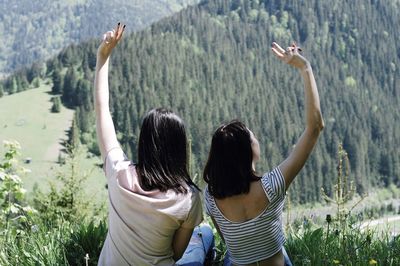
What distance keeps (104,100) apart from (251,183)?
4.16 ft

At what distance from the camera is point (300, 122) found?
6388 inches

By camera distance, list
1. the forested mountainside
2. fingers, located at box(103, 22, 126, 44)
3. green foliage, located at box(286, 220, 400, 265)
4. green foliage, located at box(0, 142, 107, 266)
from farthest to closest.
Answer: the forested mountainside
green foliage, located at box(0, 142, 107, 266)
fingers, located at box(103, 22, 126, 44)
green foliage, located at box(286, 220, 400, 265)

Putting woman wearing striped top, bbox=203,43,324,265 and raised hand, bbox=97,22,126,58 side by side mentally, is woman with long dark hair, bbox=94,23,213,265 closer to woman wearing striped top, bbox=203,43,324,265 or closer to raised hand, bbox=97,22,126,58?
woman wearing striped top, bbox=203,43,324,265

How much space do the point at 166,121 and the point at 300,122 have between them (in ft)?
529

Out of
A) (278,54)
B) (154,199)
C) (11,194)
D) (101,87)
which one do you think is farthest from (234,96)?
(154,199)

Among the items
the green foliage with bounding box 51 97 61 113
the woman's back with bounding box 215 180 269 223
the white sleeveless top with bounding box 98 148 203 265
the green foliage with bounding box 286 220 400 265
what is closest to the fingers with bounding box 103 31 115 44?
the white sleeveless top with bounding box 98 148 203 265

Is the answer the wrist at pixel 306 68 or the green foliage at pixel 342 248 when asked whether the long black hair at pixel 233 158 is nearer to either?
the wrist at pixel 306 68

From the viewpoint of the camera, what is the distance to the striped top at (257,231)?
3.67m

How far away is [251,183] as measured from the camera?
3684 mm

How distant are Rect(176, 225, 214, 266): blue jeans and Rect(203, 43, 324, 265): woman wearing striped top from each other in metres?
0.35

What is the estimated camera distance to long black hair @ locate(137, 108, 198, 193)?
3.53 m

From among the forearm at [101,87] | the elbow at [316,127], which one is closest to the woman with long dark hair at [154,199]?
the forearm at [101,87]

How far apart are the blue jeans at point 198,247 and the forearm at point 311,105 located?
53.7 inches

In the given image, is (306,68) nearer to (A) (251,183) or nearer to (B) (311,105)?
(B) (311,105)
